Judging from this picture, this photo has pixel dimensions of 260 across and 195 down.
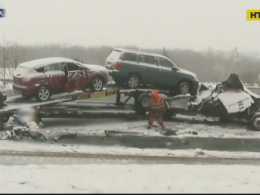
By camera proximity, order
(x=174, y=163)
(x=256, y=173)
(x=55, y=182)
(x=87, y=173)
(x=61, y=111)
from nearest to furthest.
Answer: (x=55, y=182) < (x=87, y=173) < (x=256, y=173) < (x=174, y=163) < (x=61, y=111)

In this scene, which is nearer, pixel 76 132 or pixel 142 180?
pixel 142 180

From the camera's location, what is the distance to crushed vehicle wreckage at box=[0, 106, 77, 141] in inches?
533

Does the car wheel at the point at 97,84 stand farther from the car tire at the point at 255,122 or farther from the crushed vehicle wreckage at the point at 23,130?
the car tire at the point at 255,122

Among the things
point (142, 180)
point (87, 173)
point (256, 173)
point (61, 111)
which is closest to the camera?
point (142, 180)

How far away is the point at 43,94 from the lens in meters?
15.2

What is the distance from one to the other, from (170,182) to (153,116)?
25.8 ft

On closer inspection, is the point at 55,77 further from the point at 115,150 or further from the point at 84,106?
the point at 115,150

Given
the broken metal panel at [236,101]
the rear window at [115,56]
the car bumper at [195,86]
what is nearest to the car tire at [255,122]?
the broken metal panel at [236,101]

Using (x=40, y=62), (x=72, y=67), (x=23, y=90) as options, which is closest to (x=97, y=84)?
(x=72, y=67)

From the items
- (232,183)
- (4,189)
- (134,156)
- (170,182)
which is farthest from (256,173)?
(4,189)

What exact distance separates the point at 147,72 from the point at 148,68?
0.17 m

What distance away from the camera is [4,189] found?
649 cm

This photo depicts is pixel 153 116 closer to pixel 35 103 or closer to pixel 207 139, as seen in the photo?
pixel 207 139

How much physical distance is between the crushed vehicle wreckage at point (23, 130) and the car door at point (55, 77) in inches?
58.1
